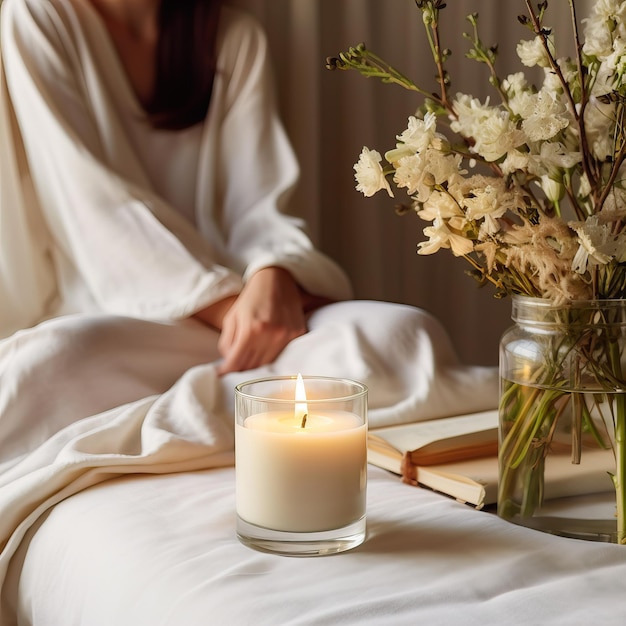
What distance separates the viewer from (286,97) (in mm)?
1926

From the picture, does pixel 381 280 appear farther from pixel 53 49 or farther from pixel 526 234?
pixel 526 234

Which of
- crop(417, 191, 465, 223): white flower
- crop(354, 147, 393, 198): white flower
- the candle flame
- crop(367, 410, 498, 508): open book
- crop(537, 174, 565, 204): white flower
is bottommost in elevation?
crop(367, 410, 498, 508): open book

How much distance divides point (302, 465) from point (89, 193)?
0.92 m

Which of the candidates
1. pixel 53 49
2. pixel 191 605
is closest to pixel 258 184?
pixel 53 49

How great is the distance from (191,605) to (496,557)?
0.23 m

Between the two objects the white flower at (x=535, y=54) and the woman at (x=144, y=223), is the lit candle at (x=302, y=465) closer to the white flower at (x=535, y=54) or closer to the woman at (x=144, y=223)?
the white flower at (x=535, y=54)

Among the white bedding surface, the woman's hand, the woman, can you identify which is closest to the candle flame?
the white bedding surface

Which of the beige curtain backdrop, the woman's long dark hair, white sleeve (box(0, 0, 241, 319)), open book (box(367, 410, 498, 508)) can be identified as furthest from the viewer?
the beige curtain backdrop

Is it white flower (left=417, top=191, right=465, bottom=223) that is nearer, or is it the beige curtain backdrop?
white flower (left=417, top=191, right=465, bottom=223)

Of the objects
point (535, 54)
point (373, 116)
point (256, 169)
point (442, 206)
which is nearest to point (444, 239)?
point (442, 206)

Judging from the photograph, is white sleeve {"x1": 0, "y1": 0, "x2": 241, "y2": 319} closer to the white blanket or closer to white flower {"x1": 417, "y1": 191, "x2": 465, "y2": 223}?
the white blanket

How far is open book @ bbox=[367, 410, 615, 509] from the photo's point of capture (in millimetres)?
728

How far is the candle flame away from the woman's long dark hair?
3.54 ft

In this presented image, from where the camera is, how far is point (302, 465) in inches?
26.7
